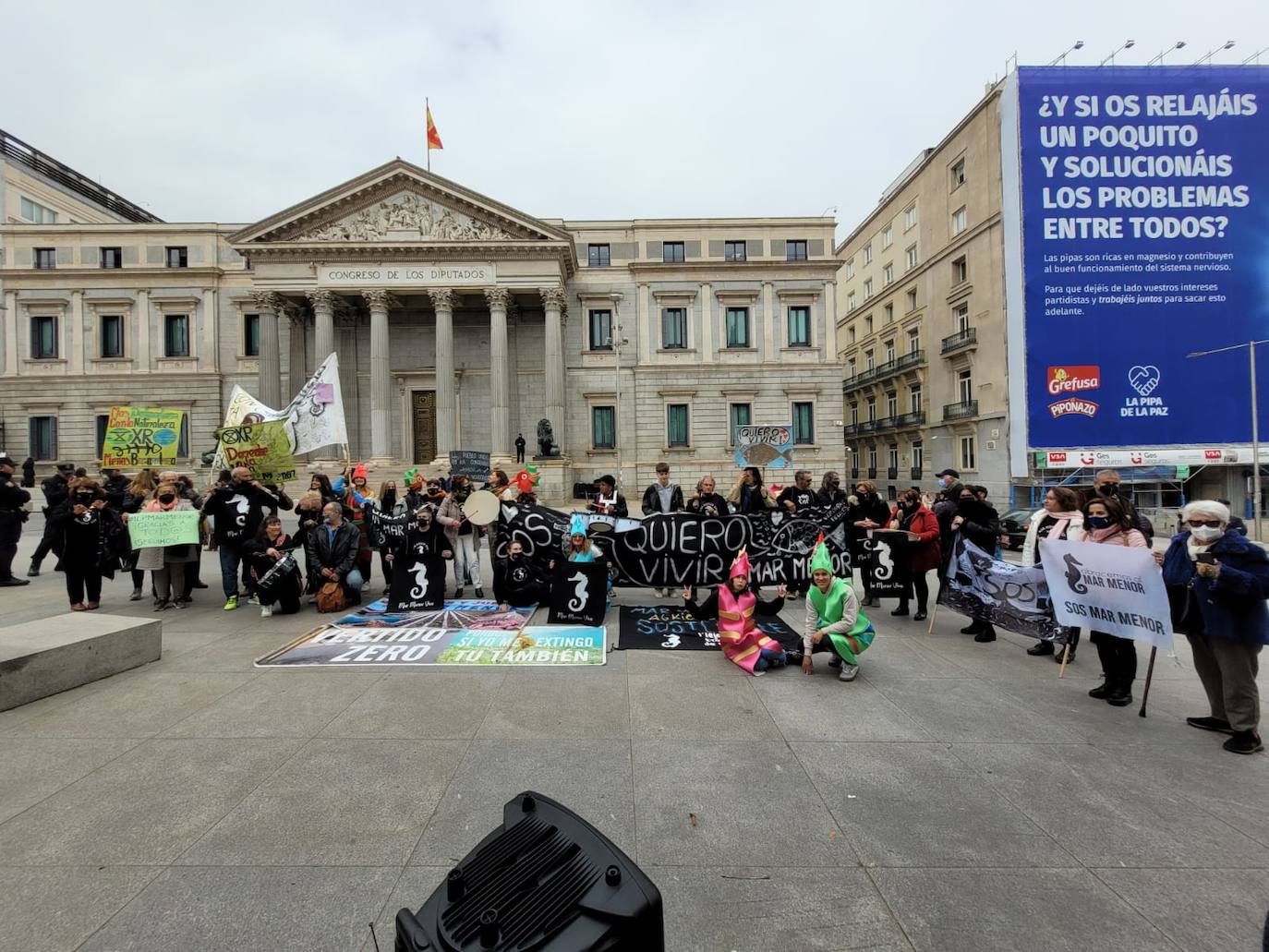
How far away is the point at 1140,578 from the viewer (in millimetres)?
4988

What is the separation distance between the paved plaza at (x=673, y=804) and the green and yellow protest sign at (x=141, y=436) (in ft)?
38.2

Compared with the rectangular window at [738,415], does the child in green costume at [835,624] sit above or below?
below

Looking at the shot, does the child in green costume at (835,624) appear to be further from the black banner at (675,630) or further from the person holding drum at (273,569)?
the person holding drum at (273,569)

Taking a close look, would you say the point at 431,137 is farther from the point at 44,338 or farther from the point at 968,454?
the point at 968,454

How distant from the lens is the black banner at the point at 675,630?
6957 millimetres

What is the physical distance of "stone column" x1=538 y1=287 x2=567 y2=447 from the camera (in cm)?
3322

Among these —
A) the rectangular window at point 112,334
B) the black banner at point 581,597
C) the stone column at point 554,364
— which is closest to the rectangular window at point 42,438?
the rectangular window at point 112,334

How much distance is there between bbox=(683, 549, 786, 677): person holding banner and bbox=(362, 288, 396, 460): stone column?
95.5 ft

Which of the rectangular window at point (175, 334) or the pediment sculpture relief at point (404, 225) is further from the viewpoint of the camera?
the rectangular window at point (175, 334)

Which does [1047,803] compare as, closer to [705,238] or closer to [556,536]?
[556,536]

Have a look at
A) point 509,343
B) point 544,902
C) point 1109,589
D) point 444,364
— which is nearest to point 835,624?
point 1109,589

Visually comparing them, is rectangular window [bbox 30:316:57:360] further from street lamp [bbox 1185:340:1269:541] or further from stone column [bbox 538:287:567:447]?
street lamp [bbox 1185:340:1269:541]

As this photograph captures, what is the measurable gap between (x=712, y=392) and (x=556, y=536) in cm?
2882

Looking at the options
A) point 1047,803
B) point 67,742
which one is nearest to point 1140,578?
point 1047,803
